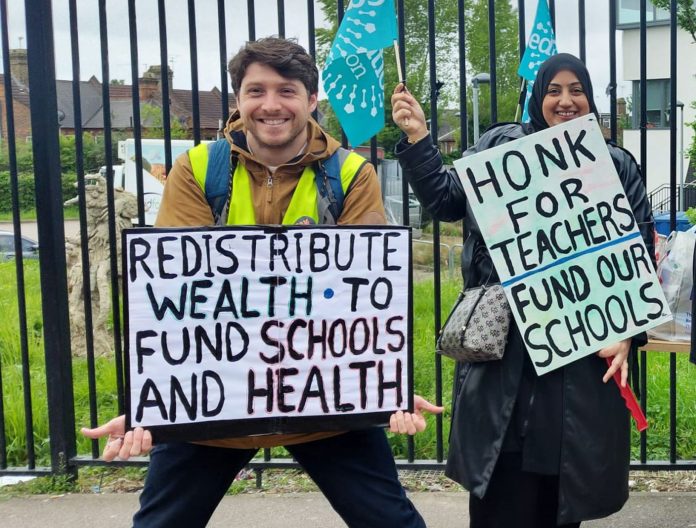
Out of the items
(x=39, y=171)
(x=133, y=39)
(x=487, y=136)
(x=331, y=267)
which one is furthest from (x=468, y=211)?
(x=39, y=171)

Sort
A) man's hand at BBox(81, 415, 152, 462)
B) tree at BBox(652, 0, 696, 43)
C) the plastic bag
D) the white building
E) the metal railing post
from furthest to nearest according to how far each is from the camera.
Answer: the white building → tree at BBox(652, 0, 696, 43) → the metal railing post → the plastic bag → man's hand at BBox(81, 415, 152, 462)

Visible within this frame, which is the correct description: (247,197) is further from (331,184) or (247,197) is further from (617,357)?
(617,357)

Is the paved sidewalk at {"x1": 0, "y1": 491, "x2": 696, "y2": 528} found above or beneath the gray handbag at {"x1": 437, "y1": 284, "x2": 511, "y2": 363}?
beneath

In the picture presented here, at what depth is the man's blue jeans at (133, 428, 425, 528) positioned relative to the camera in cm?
244

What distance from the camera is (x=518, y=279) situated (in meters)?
2.72

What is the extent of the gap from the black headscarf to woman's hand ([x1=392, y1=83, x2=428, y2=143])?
1.26 feet

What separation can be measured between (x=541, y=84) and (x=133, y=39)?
1.94 m

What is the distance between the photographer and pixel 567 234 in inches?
108

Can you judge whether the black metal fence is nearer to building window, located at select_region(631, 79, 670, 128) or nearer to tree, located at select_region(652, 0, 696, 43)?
tree, located at select_region(652, 0, 696, 43)

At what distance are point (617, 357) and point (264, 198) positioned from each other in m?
1.18

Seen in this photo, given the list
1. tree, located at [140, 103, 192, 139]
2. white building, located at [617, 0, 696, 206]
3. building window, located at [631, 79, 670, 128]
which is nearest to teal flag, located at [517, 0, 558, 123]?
building window, located at [631, 79, 670, 128]

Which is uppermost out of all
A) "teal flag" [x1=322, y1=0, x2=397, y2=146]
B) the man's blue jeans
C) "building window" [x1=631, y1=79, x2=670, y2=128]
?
"building window" [x1=631, y1=79, x2=670, y2=128]

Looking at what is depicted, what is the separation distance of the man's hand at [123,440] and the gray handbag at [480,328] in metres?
0.97

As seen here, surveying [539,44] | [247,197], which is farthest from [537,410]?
[539,44]
